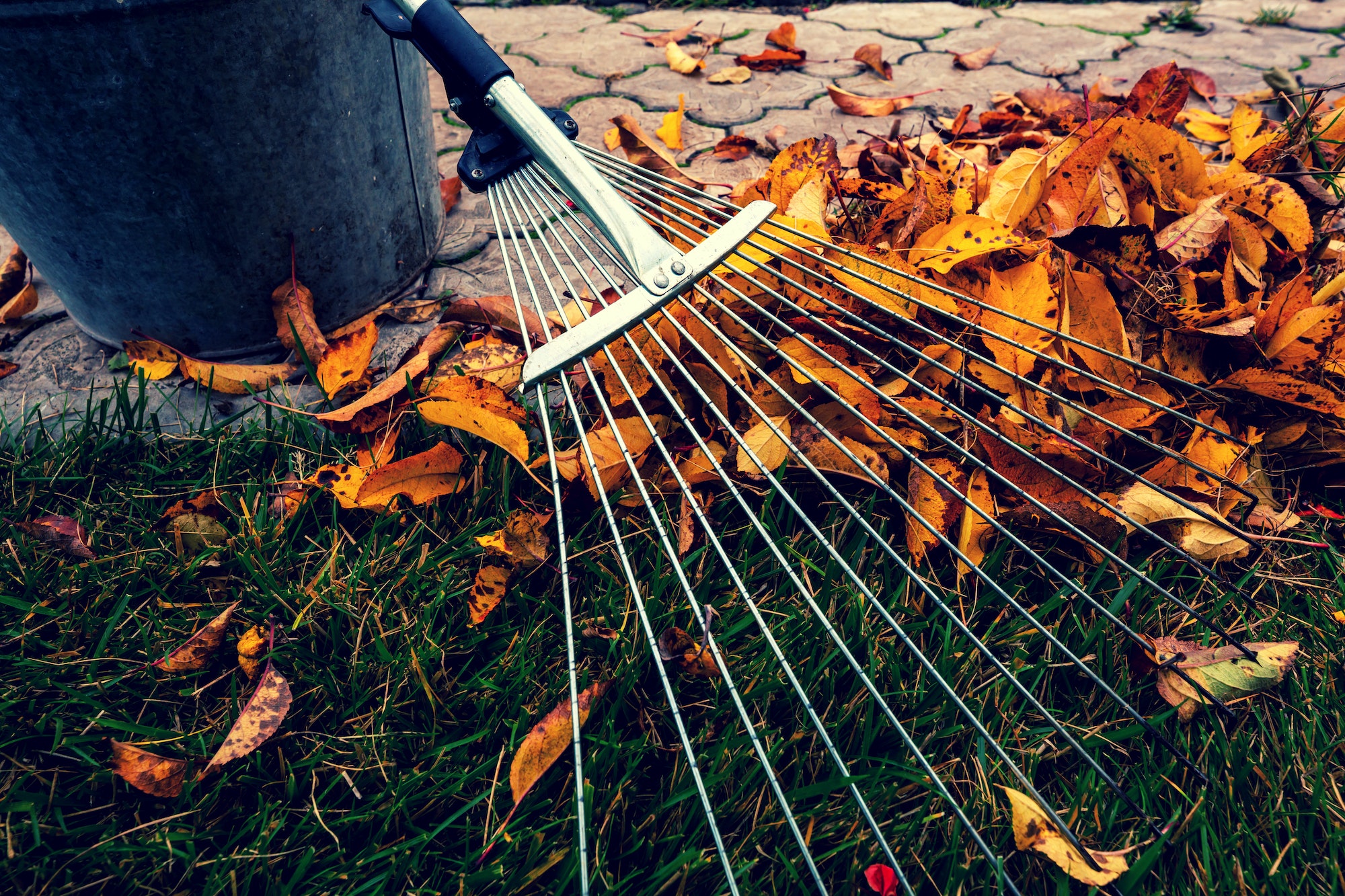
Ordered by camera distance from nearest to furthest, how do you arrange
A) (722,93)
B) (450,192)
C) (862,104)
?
(450,192), (862,104), (722,93)

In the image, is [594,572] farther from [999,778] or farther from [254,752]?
[999,778]

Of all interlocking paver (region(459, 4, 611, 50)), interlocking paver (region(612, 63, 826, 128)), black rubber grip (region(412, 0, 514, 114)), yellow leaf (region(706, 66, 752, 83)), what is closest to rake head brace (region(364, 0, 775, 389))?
black rubber grip (region(412, 0, 514, 114))

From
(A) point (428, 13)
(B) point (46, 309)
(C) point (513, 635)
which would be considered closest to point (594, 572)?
(C) point (513, 635)

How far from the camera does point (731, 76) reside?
2613 mm

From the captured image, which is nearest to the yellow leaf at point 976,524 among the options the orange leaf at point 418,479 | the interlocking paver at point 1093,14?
the orange leaf at point 418,479

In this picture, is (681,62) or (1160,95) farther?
(681,62)

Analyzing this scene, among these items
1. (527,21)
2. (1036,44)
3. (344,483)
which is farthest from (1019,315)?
(527,21)

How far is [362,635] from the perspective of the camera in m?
1.11

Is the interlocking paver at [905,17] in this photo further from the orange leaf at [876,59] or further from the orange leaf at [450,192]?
the orange leaf at [450,192]

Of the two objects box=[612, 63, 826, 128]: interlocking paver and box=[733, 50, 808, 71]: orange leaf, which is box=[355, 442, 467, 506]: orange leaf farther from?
box=[733, 50, 808, 71]: orange leaf

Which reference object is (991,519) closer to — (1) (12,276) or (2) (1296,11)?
(1) (12,276)

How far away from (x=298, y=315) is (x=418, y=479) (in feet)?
1.65

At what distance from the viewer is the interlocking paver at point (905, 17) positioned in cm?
308

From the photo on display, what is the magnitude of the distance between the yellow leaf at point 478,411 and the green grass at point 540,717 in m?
0.09
